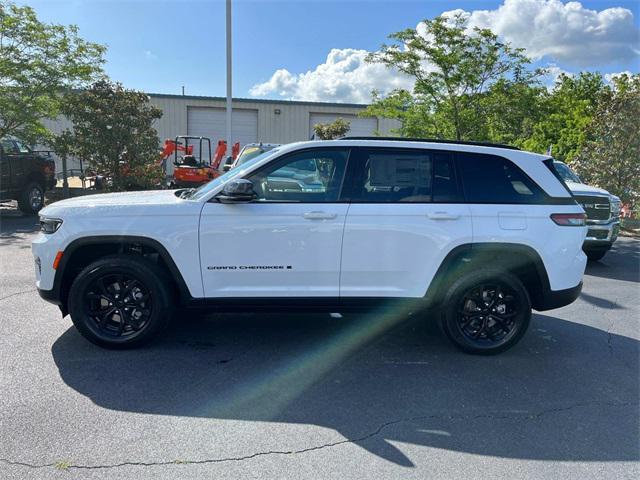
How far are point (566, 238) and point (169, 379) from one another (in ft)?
11.5

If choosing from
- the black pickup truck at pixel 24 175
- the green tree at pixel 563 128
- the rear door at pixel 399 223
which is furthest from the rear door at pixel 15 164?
the green tree at pixel 563 128

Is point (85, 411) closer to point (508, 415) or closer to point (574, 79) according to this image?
point (508, 415)

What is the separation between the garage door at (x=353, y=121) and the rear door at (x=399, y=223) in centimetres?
2610

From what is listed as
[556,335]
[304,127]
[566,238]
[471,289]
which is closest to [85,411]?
[471,289]

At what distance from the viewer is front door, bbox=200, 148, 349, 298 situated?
4.10 m

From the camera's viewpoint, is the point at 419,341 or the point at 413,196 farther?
the point at 419,341

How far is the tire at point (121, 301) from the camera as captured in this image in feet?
13.6

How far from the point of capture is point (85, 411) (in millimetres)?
3316

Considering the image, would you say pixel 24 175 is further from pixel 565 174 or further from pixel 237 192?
pixel 565 174

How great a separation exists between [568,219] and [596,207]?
5.10 metres

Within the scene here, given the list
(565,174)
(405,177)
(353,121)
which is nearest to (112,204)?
(405,177)

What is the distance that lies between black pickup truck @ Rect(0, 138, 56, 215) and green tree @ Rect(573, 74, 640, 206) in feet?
48.8

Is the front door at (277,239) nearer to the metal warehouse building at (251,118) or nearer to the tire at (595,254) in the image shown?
the tire at (595,254)

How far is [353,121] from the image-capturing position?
3081 centimetres
